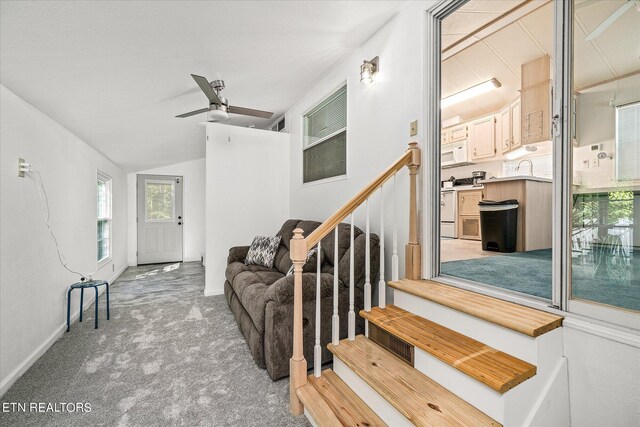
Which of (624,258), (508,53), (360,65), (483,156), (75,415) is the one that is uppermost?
(508,53)

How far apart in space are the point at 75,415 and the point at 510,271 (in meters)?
3.07

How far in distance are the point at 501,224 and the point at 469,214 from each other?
1.56 meters

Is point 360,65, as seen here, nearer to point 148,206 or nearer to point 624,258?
point 624,258

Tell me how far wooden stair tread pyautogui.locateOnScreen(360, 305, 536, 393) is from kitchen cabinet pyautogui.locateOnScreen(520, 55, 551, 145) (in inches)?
123

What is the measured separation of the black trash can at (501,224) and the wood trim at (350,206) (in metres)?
1.79

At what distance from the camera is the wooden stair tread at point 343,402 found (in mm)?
1358

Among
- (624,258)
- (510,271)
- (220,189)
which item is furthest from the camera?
(220,189)

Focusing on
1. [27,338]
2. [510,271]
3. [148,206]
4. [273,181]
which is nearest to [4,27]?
[27,338]

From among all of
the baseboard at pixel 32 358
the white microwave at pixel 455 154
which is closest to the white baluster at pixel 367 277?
the baseboard at pixel 32 358

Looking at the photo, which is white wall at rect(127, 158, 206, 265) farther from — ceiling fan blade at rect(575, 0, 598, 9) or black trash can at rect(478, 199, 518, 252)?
ceiling fan blade at rect(575, 0, 598, 9)

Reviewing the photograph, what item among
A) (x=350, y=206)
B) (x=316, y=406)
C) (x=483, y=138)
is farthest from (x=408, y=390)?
(x=483, y=138)

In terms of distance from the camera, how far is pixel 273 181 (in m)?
4.33

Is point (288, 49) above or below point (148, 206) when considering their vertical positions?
above

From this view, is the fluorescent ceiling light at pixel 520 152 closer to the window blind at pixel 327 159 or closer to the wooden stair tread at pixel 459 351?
the window blind at pixel 327 159
